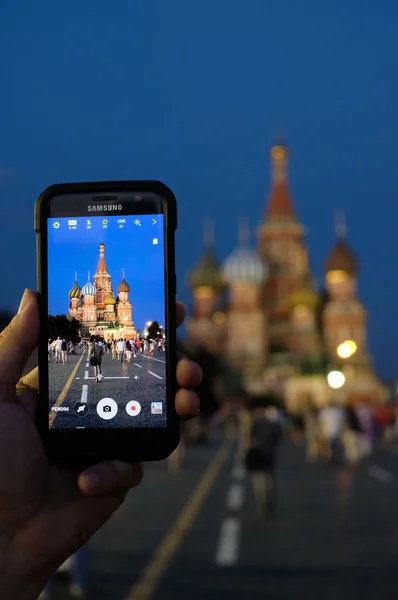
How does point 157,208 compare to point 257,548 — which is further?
point 257,548

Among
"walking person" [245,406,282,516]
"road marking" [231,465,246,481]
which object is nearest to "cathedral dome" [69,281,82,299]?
"walking person" [245,406,282,516]

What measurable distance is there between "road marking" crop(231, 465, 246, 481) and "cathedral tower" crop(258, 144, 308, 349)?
124 m

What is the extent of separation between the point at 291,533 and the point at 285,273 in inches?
5813

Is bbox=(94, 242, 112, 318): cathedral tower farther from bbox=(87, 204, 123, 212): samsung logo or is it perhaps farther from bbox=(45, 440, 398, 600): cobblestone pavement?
bbox=(45, 440, 398, 600): cobblestone pavement

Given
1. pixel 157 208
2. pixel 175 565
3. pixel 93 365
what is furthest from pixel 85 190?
pixel 175 565

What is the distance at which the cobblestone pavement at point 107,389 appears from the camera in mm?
3309

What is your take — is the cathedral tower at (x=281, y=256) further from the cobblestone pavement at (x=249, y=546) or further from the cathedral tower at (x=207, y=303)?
the cobblestone pavement at (x=249, y=546)

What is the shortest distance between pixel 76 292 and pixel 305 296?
15476cm

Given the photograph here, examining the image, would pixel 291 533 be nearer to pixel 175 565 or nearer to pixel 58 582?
pixel 175 565

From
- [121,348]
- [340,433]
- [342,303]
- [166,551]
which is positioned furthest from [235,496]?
[342,303]

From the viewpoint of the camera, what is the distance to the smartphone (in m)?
3.28

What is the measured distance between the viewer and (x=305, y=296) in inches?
6201

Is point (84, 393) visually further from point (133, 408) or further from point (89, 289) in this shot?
point (89, 289)

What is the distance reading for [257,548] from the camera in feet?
46.9
